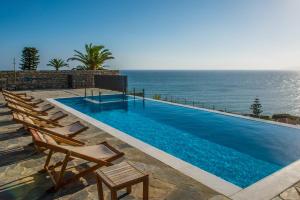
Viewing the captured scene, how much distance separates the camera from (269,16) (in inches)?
604

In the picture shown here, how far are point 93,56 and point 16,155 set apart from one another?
73.5 feet

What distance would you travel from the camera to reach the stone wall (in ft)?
62.8

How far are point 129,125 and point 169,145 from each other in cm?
297

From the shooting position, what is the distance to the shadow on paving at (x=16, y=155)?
5.10m

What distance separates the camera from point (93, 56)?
2677 centimetres

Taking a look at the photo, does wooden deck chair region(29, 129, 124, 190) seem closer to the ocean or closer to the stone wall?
the stone wall

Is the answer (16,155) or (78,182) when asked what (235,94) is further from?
(78,182)

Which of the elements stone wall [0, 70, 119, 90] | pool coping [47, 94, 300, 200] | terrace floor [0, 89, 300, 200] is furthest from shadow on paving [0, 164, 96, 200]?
stone wall [0, 70, 119, 90]

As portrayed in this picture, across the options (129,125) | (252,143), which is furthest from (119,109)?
(252,143)

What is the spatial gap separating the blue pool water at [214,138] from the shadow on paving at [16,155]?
335cm

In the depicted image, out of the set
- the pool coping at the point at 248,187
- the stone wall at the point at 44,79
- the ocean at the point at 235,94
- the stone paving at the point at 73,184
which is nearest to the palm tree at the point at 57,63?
the stone wall at the point at 44,79

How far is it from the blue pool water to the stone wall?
29.4ft

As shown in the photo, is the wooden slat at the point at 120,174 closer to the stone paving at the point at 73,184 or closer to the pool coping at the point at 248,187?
the stone paving at the point at 73,184

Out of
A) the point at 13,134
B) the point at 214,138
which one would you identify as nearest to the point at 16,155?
the point at 13,134
